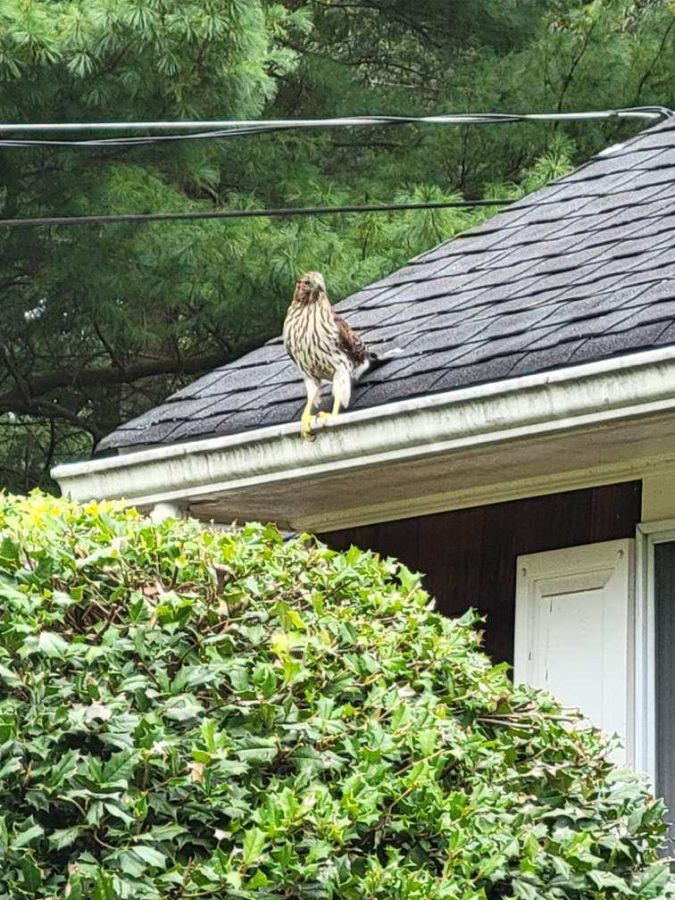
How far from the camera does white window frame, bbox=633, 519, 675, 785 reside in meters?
5.75

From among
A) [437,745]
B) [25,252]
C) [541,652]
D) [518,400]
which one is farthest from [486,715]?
[25,252]

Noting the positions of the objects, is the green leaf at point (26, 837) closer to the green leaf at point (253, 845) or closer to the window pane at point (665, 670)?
the green leaf at point (253, 845)

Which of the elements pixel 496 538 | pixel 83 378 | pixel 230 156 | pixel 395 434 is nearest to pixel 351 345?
pixel 395 434

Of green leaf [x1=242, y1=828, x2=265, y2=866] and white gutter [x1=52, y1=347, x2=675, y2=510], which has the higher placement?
white gutter [x1=52, y1=347, x2=675, y2=510]

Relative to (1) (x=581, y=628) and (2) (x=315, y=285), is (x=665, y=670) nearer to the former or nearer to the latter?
(1) (x=581, y=628)

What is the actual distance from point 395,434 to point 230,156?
9.41 meters

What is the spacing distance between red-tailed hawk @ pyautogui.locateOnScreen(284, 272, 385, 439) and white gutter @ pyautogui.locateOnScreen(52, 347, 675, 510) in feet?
0.46

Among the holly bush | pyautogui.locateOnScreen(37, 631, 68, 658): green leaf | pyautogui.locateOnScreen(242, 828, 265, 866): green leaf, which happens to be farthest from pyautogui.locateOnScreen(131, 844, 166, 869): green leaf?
pyautogui.locateOnScreen(37, 631, 68, 658): green leaf

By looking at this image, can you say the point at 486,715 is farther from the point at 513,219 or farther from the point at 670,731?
the point at 513,219

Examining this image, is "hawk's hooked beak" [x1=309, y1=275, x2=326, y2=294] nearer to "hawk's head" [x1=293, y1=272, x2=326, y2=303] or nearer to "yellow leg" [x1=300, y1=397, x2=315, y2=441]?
"hawk's head" [x1=293, y1=272, x2=326, y2=303]

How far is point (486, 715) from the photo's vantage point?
13.8 ft

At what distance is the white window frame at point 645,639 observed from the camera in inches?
227

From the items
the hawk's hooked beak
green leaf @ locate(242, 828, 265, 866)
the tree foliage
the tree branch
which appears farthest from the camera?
the tree branch

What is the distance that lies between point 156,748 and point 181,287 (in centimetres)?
1068
